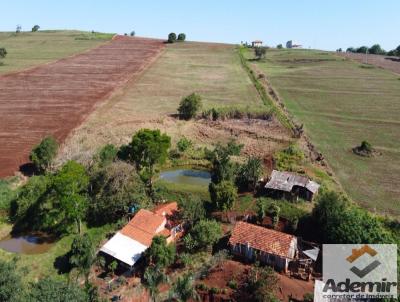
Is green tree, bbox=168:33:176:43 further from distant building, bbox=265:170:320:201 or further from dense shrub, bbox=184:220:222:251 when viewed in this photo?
dense shrub, bbox=184:220:222:251

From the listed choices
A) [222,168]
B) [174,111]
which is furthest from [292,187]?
[174,111]

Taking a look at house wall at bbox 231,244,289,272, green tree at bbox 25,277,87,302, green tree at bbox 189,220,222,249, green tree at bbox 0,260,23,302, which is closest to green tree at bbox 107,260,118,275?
green tree at bbox 189,220,222,249

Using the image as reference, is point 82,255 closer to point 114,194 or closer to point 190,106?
point 114,194

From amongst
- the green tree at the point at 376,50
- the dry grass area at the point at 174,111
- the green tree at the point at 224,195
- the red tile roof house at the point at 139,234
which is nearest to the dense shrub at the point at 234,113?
the dry grass area at the point at 174,111

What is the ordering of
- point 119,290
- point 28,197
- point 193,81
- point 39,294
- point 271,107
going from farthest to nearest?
1. point 193,81
2. point 271,107
3. point 28,197
4. point 119,290
5. point 39,294

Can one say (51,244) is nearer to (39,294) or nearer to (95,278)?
(95,278)

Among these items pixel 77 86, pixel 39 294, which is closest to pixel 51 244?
pixel 39 294
